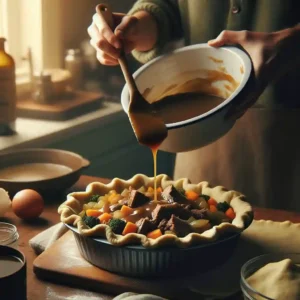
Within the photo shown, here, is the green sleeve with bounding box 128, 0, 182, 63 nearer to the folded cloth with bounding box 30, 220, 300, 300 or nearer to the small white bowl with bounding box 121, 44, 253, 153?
the small white bowl with bounding box 121, 44, 253, 153

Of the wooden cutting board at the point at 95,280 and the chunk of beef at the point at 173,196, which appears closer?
the wooden cutting board at the point at 95,280

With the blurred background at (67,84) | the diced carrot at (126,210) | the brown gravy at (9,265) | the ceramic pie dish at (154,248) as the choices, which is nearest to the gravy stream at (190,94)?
the diced carrot at (126,210)

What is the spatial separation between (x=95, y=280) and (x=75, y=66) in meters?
1.55

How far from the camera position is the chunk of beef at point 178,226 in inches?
48.8

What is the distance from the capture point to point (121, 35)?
5.05 feet

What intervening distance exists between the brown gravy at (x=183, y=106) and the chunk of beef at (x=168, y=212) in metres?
0.20

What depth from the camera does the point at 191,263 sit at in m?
1.24

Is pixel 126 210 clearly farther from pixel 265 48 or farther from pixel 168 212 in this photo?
pixel 265 48

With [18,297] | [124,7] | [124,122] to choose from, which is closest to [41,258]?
[18,297]

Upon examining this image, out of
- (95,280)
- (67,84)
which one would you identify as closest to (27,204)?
(95,280)

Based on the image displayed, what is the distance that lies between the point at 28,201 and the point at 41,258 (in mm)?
242

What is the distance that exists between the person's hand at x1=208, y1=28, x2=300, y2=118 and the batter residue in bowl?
498mm

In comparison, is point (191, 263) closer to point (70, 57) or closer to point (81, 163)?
point (81, 163)

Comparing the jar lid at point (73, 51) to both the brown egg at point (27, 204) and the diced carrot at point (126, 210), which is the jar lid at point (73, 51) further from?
the diced carrot at point (126, 210)
